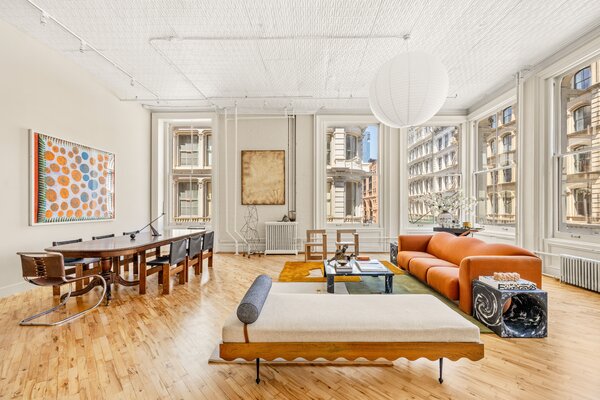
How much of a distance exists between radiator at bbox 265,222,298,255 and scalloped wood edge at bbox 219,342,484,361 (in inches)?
203

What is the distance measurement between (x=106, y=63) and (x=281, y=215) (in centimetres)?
460

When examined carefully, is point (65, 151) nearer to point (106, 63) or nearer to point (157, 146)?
point (106, 63)

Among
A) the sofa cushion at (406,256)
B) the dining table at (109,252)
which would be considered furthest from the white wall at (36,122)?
the sofa cushion at (406,256)

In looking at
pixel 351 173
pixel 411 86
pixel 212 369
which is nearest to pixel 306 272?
pixel 212 369

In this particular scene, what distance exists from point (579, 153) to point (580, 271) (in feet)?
5.72

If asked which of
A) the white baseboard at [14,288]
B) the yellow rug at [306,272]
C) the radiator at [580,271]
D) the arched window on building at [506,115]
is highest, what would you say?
the arched window on building at [506,115]

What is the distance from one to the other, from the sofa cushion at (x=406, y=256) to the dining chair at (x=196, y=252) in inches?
136

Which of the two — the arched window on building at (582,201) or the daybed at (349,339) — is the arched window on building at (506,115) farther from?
the daybed at (349,339)

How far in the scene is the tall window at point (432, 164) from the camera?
725cm

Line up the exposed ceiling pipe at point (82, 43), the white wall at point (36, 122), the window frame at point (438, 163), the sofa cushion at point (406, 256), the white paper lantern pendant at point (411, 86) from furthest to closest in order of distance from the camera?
the window frame at point (438, 163), the sofa cushion at point (406, 256), the white wall at point (36, 122), the exposed ceiling pipe at point (82, 43), the white paper lantern pendant at point (411, 86)

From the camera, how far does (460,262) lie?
12.5 ft

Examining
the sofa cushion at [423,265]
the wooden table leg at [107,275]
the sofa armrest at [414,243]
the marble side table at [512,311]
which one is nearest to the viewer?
the marble side table at [512,311]

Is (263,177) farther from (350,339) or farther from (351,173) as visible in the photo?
(350,339)

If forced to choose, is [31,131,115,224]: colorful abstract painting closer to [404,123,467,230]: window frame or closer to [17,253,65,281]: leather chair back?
[17,253,65,281]: leather chair back
